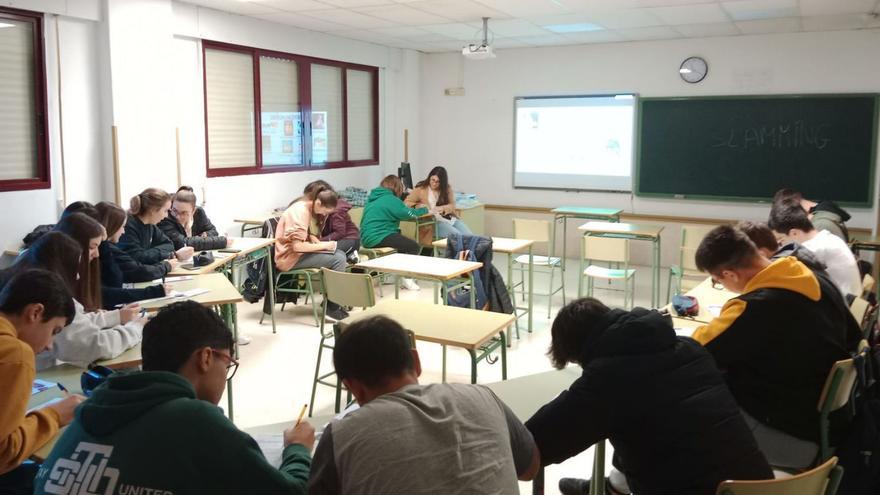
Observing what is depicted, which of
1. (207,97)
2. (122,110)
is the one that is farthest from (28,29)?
(207,97)

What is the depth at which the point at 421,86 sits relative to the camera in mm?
10141

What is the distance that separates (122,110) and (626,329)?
519 cm

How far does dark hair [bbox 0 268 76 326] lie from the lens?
209cm

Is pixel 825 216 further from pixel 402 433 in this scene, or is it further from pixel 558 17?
pixel 402 433

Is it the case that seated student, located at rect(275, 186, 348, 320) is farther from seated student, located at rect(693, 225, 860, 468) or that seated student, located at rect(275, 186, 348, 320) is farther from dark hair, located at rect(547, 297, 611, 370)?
dark hair, located at rect(547, 297, 611, 370)

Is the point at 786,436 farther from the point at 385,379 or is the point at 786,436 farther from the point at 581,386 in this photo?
the point at 385,379

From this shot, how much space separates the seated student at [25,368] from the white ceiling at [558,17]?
15.0 ft

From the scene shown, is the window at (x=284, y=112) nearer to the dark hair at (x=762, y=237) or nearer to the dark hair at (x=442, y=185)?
the dark hair at (x=442, y=185)

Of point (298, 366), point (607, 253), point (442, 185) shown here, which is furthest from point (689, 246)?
point (298, 366)

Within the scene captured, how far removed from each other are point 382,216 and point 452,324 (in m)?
3.62

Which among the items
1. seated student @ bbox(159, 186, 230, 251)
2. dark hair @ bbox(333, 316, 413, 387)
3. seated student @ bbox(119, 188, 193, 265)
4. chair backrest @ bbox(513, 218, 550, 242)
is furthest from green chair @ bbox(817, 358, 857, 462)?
chair backrest @ bbox(513, 218, 550, 242)

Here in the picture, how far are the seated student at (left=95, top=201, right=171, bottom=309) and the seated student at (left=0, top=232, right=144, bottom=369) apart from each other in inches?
25.0

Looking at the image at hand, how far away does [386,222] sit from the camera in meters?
7.05

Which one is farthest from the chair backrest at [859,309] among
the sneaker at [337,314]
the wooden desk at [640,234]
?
the sneaker at [337,314]
